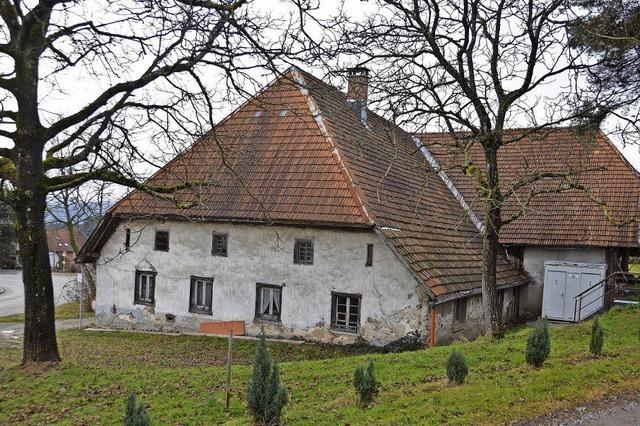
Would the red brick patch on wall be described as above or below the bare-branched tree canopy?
below

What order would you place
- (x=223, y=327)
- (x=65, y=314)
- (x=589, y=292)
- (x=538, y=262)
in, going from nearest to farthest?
(x=223, y=327) → (x=589, y=292) → (x=538, y=262) → (x=65, y=314)

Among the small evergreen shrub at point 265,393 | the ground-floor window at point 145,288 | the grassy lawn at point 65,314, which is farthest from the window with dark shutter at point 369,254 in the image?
the grassy lawn at point 65,314

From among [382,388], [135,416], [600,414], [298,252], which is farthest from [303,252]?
[135,416]

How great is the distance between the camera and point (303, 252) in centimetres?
1683

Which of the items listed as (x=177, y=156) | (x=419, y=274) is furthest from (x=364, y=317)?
(x=177, y=156)

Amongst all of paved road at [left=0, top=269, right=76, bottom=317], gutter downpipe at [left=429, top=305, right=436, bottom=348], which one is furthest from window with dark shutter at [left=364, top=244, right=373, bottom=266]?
Answer: paved road at [left=0, top=269, right=76, bottom=317]

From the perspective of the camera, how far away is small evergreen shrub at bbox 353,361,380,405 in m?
7.93

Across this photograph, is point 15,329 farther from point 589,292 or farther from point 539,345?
point 589,292

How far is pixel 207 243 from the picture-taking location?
59.3 ft

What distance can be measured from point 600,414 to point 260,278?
36.8ft

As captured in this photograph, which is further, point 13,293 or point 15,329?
point 13,293

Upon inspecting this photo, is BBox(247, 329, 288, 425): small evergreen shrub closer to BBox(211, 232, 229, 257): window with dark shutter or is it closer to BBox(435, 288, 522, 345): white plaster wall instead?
BBox(435, 288, 522, 345): white plaster wall

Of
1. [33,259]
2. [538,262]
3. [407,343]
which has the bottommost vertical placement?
[407,343]

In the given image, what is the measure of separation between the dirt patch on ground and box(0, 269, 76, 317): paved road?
22326 millimetres
